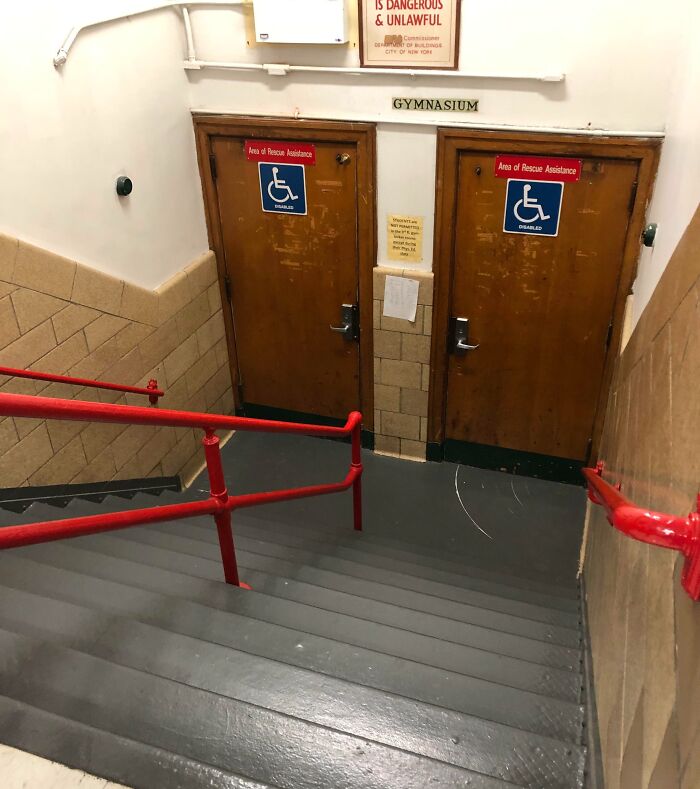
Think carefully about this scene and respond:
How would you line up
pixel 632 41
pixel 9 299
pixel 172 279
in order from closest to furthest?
pixel 9 299, pixel 632 41, pixel 172 279

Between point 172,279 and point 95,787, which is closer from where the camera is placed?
point 95,787

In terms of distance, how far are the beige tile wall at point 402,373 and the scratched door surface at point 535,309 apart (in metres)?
0.20

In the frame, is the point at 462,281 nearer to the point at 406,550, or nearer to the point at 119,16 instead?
the point at 406,550

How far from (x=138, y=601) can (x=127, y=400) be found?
6.22 feet

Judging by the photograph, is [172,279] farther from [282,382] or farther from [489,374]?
[489,374]

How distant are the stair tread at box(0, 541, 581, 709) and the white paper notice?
2.36 m

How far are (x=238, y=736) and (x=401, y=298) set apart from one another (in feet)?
10.2

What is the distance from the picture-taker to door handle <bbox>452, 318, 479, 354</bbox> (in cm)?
431

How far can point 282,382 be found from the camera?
504 cm

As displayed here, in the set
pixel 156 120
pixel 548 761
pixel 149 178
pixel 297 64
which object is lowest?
pixel 548 761

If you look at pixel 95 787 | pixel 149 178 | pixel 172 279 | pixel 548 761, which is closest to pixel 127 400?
pixel 172 279

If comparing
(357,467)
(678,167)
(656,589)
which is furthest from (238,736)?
(678,167)

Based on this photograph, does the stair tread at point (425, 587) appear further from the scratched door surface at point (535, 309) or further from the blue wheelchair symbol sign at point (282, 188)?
the blue wheelchair symbol sign at point (282, 188)

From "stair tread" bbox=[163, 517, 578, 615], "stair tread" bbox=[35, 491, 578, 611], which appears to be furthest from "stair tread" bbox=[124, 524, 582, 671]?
"stair tread" bbox=[35, 491, 578, 611]
